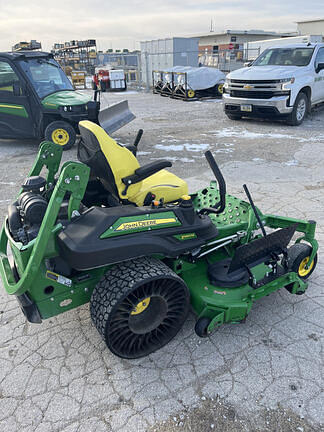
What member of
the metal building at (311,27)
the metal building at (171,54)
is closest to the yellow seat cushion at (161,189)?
the metal building at (171,54)

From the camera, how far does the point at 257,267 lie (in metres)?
2.80

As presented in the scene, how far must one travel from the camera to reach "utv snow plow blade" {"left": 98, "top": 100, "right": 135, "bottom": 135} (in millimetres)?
7921

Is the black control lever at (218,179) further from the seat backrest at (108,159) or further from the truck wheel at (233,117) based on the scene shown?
the truck wheel at (233,117)

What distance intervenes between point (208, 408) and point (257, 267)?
1112mm

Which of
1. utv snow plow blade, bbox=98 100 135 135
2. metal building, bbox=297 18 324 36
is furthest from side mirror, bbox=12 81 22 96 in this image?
metal building, bbox=297 18 324 36

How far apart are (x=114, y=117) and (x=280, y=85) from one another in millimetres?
4237

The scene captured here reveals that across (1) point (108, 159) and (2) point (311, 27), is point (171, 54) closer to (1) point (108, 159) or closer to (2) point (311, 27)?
(1) point (108, 159)

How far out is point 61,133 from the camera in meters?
7.84

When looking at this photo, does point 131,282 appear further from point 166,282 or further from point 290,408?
point 290,408

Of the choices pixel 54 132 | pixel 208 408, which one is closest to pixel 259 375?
pixel 208 408

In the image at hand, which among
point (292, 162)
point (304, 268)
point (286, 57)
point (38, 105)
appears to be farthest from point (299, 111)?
point (304, 268)

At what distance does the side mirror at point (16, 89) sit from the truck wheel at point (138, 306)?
6742mm

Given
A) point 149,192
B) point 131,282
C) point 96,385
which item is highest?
point 149,192

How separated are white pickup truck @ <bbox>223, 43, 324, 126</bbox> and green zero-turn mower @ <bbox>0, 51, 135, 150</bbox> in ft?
12.0
